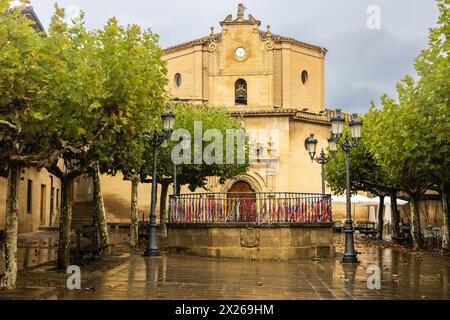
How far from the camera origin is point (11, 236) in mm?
10523

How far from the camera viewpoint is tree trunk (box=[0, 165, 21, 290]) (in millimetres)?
10211

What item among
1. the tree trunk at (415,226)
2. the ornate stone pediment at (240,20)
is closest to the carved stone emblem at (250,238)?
the tree trunk at (415,226)

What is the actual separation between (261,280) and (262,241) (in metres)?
5.65

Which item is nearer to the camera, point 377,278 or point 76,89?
point 76,89

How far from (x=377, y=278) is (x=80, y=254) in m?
7.65

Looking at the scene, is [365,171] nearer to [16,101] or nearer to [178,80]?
[178,80]

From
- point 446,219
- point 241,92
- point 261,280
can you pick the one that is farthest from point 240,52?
point 261,280

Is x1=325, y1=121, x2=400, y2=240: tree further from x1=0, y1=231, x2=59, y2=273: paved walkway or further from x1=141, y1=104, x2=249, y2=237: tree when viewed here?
x1=0, y1=231, x2=59, y2=273: paved walkway

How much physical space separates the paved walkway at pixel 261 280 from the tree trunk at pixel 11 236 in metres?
1.08

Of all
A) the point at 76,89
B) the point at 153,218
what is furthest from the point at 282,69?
the point at 76,89

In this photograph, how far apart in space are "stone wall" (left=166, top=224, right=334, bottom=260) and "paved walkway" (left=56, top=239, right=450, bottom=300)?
815mm

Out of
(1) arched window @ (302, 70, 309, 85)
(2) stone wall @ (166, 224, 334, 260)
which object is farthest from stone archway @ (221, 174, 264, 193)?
(2) stone wall @ (166, 224, 334, 260)

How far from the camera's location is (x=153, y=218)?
18.4 metres
